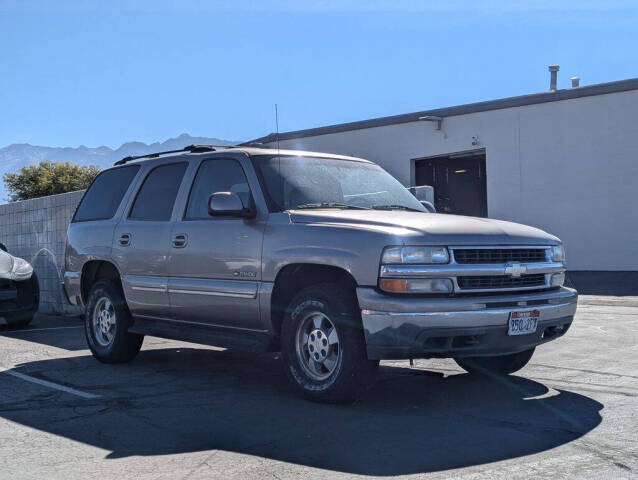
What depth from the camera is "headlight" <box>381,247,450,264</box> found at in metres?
5.59

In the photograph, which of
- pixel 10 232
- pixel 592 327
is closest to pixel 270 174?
pixel 592 327

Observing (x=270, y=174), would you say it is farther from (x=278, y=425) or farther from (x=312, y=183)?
(x=278, y=425)

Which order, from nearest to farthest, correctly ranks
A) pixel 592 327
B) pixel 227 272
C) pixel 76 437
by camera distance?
pixel 76 437
pixel 227 272
pixel 592 327

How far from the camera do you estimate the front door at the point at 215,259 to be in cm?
660

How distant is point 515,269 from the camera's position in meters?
6.03

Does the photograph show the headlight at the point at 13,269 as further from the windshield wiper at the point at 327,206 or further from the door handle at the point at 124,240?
the windshield wiper at the point at 327,206

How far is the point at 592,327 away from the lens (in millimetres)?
10445

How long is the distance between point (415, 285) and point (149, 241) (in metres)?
3.13

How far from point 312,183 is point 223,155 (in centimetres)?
94

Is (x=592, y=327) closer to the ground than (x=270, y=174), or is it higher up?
closer to the ground

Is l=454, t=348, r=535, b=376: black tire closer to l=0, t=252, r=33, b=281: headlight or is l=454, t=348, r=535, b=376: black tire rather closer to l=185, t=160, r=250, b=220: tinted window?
l=185, t=160, r=250, b=220: tinted window

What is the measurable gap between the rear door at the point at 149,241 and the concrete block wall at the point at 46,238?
5742 millimetres

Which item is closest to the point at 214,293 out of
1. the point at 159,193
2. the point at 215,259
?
the point at 215,259

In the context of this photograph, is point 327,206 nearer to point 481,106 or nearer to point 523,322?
point 523,322
